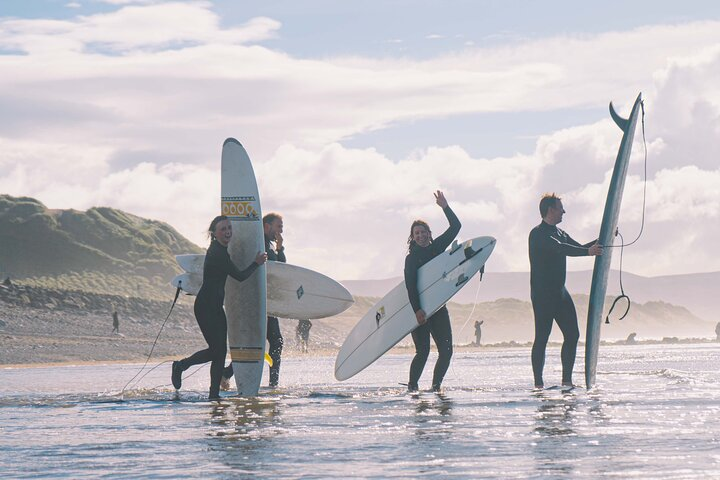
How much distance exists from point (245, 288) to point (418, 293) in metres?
Result: 1.87

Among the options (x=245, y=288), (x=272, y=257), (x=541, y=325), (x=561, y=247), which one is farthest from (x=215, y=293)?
(x=561, y=247)

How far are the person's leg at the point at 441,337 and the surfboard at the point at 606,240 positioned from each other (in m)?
1.42

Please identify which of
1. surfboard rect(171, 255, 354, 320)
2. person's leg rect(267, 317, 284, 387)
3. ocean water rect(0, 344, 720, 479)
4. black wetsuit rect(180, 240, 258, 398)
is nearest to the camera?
Answer: ocean water rect(0, 344, 720, 479)

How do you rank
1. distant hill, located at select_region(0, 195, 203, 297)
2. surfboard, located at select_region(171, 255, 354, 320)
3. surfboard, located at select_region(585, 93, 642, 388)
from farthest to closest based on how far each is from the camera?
distant hill, located at select_region(0, 195, 203, 297)
surfboard, located at select_region(171, 255, 354, 320)
surfboard, located at select_region(585, 93, 642, 388)

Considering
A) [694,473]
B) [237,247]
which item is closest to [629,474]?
[694,473]

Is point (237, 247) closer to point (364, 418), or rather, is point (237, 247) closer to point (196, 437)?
point (364, 418)

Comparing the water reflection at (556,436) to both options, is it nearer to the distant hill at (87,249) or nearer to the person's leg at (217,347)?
the person's leg at (217,347)

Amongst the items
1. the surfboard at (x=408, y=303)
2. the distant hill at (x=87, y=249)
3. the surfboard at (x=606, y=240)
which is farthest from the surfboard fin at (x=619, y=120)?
the distant hill at (x=87, y=249)

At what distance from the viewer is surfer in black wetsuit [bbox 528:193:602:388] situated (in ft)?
35.7

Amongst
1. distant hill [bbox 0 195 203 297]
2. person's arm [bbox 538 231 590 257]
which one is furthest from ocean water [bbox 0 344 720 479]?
distant hill [bbox 0 195 203 297]

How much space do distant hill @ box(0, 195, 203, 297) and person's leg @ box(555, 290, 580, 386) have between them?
300ft

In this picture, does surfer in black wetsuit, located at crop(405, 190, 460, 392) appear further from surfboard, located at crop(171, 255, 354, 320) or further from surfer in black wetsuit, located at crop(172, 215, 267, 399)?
surfboard, located at crop(171, 255, 354, 320)

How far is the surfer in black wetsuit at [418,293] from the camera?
1091 centimetres

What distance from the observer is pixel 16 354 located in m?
30.5
